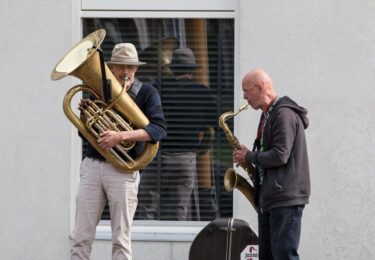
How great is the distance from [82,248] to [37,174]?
6.08ft

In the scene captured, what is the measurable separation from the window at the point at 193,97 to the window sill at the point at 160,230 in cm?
7

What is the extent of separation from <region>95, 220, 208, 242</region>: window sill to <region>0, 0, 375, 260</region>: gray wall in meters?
0.07

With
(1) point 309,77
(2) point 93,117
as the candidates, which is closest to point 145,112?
(2) point 93,117

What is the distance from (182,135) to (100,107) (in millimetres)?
2149

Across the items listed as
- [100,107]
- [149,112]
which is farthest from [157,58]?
[100,107]

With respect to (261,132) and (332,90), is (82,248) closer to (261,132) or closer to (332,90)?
(261,132)

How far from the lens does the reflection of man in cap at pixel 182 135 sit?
965 centimetres

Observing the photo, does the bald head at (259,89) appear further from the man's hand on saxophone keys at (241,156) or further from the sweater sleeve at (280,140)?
the man's hand on saxophone keys at (241,156)

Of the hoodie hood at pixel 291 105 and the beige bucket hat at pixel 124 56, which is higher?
the beige bucket hat at pixel 124 56

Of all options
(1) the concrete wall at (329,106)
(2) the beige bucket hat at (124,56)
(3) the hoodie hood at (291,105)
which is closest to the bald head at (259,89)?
(3) the hoodie hood at (291,105)

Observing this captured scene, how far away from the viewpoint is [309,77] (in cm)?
923

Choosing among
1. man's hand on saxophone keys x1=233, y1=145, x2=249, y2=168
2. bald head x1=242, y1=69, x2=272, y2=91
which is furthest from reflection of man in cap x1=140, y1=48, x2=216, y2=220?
bald head x1=242, y1=69, x2=272, y2=91

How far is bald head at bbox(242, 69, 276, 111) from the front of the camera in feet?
24.6

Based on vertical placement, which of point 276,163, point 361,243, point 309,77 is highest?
point 309,77
